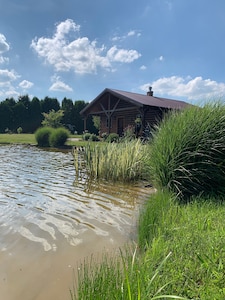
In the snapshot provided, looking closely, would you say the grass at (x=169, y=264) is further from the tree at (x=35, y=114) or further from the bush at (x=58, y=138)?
the tree at (x=35, y=114)

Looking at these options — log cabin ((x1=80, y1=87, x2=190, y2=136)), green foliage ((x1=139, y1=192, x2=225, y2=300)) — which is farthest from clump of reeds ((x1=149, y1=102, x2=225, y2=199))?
log cabin ((x1=80, y1=87, x2=190, y2=136))

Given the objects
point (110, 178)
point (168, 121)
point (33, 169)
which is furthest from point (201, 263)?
point (33, 169)

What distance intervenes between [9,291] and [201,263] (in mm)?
1558

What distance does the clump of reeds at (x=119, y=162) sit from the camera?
6278 millimetres

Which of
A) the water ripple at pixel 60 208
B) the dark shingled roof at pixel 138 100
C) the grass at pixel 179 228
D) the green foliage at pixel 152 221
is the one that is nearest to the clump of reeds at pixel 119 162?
the water ripple at pixel 60 208

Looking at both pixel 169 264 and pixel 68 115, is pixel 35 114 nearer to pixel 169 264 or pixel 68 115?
pixel 68 115

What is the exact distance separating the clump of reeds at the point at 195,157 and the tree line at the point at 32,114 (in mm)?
31090

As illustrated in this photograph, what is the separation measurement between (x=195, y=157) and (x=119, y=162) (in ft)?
8.32

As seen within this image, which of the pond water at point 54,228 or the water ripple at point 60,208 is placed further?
the water ripple at point 60,208

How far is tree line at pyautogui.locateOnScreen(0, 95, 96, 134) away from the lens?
3489 centimetres

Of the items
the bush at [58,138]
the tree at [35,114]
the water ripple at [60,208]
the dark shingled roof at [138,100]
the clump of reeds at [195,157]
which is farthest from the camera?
the tree at [35,114]

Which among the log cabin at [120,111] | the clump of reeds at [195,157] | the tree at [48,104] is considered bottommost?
the clump of reeds at [195,157]

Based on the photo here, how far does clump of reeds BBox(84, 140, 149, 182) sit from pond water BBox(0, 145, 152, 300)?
509mm

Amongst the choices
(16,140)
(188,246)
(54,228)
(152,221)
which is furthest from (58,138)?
(188,246)
